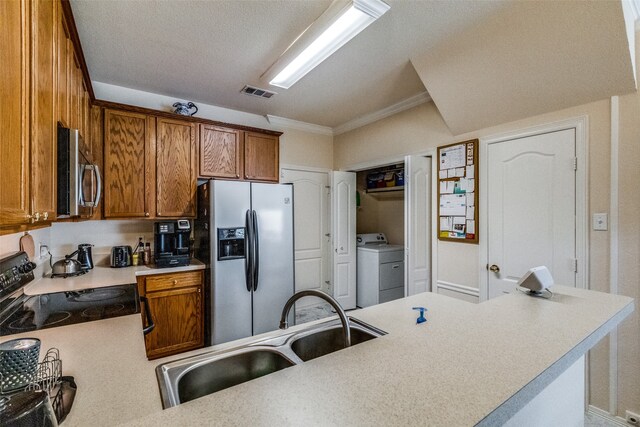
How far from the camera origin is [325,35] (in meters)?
1.95

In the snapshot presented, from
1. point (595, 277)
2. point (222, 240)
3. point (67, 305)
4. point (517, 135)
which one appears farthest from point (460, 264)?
point (67, 305)

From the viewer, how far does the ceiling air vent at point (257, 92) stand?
115 inches

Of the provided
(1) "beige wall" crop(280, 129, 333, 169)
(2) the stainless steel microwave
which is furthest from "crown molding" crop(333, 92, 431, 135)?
(2) the stainless steel microwave

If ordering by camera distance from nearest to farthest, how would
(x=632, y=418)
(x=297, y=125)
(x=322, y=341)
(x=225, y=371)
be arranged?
(x=225, y=371) → (x=322, y=341) → (x=632, y=418) → (x=297, y=125)

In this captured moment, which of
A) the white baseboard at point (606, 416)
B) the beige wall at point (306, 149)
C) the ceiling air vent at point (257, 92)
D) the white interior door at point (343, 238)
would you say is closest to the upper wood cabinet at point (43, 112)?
the ceiling air vent at point (257, 92)

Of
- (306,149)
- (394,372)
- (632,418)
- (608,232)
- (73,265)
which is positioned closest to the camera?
(394,372)

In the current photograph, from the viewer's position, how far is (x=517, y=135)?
7.79 ft

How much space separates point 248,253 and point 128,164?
1.39 metres

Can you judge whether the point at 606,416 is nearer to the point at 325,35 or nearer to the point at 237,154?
the point at 325,35

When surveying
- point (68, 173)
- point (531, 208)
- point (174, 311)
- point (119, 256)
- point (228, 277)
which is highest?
point (68, 173)

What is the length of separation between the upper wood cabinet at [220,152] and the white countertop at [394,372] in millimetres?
2040

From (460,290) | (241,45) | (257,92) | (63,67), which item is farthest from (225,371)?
(257,92)

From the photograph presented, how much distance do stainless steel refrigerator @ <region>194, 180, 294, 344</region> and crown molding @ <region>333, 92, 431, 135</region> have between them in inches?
55.5

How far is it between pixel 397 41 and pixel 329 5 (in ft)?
2.01
